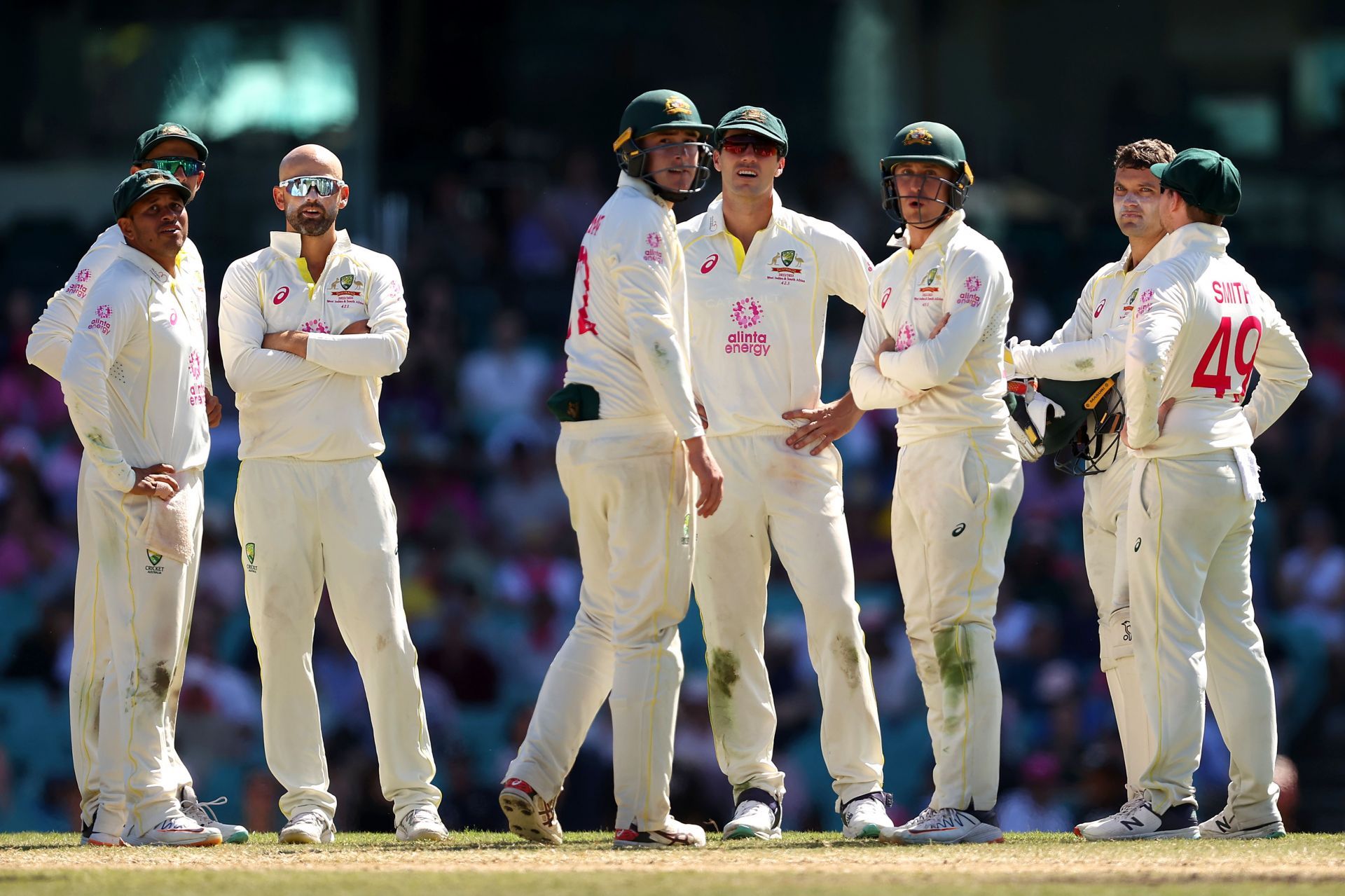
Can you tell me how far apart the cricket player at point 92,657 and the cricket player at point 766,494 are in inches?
77.4

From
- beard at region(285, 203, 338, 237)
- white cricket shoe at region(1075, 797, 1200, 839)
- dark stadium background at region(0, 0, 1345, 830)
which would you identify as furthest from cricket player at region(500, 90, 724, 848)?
dark stadium background at region(0, 0, 1345, 830)

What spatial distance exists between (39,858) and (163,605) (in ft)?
3.26

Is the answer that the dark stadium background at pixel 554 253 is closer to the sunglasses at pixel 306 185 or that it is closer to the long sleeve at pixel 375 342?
the long sleeve at pixel 375 342

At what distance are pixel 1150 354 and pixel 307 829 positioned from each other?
359cm

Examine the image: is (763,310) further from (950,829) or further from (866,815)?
(950,829)

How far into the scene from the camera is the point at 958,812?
679 centimetres

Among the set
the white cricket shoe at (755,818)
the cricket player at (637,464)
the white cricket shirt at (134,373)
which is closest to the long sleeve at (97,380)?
the white cricket shirt at (134,373)

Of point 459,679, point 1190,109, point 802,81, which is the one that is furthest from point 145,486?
point 1190,109

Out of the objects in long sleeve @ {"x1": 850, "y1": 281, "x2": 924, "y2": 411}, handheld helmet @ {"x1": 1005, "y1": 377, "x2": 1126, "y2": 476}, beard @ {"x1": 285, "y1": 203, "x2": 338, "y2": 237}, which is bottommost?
handheld helmet @ {"x1": 1005, "y1": 377, "x2": 1126, "y2": 476}

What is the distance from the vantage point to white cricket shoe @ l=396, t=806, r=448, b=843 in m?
7.32

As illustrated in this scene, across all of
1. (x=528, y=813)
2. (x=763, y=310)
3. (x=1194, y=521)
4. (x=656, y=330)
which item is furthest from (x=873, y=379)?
(x=528, y=813)

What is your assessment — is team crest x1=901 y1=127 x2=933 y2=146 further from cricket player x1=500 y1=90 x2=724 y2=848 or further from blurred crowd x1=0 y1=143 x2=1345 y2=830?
blurred crowd x1=0 y1=143 x2=1345 y2=830

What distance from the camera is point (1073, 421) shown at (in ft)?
24.9

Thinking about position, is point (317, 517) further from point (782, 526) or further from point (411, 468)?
point (411, 468)
